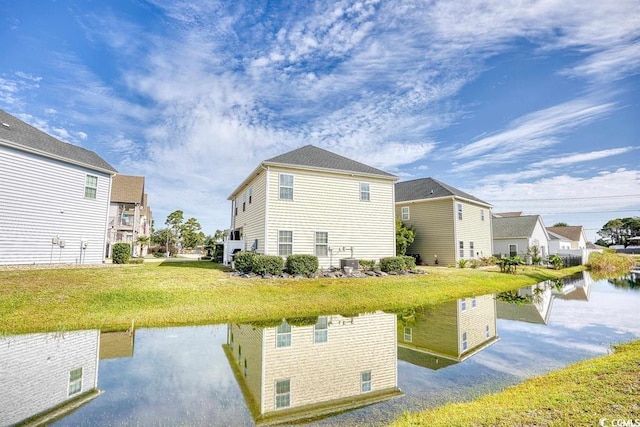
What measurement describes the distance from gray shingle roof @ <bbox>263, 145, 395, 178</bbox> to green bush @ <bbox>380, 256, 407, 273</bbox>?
16.8 ft

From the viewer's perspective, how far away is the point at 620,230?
295 feet

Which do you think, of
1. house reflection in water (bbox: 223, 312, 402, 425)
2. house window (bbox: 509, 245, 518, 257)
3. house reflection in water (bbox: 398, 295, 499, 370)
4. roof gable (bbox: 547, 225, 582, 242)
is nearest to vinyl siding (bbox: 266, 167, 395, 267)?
house reflection in water (bbox: 398, 295, 499, 370)

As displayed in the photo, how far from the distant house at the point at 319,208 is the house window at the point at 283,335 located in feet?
23.4

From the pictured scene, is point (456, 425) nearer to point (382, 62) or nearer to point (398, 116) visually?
point (382, 62)

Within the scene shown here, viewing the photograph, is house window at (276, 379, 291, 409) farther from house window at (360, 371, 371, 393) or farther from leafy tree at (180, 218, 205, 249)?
leafy tree at (180, 218, 205, 249)

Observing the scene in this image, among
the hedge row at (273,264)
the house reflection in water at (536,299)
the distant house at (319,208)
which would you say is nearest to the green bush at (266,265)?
the hedge row at (273,264)

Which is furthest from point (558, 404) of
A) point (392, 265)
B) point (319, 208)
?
point (319, 208)

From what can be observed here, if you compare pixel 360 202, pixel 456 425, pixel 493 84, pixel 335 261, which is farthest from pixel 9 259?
pixel 493 84

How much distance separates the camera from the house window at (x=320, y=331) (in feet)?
27.5

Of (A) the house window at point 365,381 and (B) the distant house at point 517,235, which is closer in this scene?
(A) the house window at point 365,381

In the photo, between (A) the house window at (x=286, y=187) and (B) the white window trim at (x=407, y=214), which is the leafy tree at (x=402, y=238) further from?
(A) the house window at (x=286, y=187)

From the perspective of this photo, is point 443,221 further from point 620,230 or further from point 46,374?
point 620,230

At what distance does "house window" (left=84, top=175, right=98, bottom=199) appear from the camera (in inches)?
669

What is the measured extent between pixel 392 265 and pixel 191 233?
150 ft
